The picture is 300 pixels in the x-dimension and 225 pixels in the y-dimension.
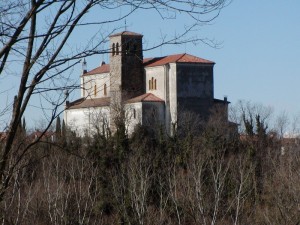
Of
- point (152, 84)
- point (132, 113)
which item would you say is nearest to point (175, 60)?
point (152, 84)

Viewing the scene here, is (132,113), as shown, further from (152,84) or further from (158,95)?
(152,84)

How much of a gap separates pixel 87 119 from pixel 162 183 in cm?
2718

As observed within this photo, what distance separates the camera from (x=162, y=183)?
1597 inches

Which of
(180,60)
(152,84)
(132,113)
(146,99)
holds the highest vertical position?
(180,60)

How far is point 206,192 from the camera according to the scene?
38.6 m

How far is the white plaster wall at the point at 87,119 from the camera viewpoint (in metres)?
64.1

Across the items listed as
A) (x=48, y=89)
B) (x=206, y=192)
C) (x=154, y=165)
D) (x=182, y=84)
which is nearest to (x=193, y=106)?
(x=182, y=84)

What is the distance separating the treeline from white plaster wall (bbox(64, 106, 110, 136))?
7.37 m

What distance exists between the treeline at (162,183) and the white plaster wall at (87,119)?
7372 millimetres

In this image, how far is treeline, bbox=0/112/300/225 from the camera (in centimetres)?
3341

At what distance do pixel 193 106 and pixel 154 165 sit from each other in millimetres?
21552

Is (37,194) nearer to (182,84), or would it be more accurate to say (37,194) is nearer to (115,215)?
(115,215)

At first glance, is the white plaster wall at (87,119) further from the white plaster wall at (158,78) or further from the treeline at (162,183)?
the treeline at (162,183)

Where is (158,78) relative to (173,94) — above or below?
above
